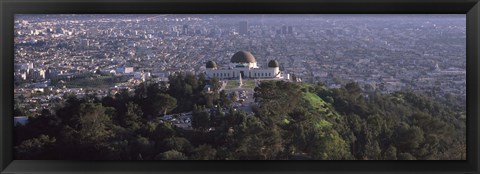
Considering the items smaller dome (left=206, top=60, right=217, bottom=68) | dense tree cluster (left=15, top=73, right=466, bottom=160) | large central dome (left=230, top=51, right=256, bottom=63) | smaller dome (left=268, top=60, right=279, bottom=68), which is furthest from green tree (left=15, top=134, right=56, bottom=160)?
smaller dome (left=268, top=60, right=279, bottom=68)

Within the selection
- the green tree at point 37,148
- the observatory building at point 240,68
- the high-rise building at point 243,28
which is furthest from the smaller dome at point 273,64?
the green tree at point 37,148

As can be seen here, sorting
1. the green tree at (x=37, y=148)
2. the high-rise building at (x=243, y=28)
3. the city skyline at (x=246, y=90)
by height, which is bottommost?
the green tree at (x=37, y=148)

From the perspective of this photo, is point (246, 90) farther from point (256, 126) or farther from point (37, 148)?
point (37, 148)

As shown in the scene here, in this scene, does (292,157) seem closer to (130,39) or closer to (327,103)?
(327,103)

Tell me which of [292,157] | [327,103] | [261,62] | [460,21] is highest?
[460,21]

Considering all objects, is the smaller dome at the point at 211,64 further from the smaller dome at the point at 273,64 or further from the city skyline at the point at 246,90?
the smaller dome at the point at 273,64


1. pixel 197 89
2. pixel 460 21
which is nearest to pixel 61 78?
pixel 197 89

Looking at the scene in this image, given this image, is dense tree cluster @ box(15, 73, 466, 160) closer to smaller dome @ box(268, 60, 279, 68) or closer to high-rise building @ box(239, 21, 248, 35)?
smaller dome @ box(268, 60, 279, 68)

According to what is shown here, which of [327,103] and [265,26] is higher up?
[265,26]
